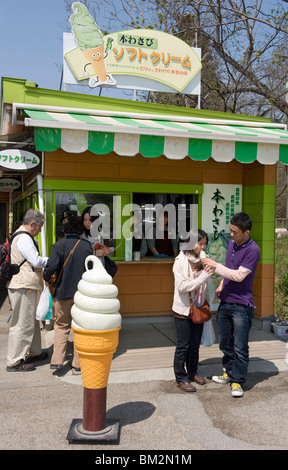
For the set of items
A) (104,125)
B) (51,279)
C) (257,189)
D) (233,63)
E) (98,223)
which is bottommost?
(51,279)

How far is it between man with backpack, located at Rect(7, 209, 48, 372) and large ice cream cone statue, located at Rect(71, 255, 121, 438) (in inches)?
64.9

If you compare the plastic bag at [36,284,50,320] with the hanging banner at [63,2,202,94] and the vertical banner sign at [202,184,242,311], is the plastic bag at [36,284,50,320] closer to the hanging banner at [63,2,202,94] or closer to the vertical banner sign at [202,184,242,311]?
the vertical banner sign at [202,184,242,311]

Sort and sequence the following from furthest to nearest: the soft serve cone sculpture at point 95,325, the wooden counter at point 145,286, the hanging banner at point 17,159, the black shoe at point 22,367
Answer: the wooden counter at point 145,286
the hanging banner at point 17,159
the black shoe at point 22,367
the soft serve cone sculpture at point 95,325

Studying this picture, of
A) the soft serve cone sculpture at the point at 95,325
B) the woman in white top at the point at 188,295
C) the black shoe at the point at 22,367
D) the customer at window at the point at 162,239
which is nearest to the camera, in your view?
the soft serve cone sculpture at the point at 95,325

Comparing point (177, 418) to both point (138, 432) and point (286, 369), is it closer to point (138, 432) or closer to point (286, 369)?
point (138, 432)

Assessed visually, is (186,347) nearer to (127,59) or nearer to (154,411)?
(154,411)

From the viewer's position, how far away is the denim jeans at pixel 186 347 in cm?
429

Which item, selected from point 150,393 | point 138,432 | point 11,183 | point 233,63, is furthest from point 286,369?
point 233,63

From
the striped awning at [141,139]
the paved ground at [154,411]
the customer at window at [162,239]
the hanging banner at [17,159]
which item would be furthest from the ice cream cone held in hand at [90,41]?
the paved ground at [154,411]

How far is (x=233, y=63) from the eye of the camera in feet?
46.7

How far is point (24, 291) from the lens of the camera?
484 cm

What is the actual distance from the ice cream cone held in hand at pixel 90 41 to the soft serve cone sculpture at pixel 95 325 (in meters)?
4.96

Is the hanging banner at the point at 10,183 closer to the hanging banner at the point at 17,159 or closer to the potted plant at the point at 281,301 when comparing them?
the hanging banner at the point at 17,159

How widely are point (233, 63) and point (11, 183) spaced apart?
27.5 ft
